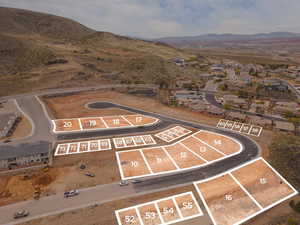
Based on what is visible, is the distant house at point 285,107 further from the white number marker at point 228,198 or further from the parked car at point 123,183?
the parked car at point 123,183

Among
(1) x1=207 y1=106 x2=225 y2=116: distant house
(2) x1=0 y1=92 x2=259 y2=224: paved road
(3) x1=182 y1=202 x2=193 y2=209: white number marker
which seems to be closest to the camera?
(2) x1=0 y1=92 x2=259 y2=224: paved road

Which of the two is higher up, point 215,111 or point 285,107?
point 285,107

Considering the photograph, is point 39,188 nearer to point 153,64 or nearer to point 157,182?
point 157,182

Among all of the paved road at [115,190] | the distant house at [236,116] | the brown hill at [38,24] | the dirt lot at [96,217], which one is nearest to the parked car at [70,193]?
the paved road at [115,190]

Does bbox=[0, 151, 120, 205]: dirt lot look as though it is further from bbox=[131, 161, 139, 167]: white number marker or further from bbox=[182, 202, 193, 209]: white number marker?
bbox=[182, 202, 193, 209]: white number marker

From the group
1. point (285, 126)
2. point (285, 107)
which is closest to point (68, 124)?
point (285, 126)

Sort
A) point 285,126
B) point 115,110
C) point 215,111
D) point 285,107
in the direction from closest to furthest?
point 285,126 → point 215,111 → point 115,110 → point 285,107

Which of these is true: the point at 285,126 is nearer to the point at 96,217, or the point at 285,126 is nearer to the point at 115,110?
the point at 115,110

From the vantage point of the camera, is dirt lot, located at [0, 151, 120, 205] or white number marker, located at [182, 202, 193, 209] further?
dirt lot, located at [0, 151, 120, 205]

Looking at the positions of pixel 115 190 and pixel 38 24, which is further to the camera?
pixel 38 24

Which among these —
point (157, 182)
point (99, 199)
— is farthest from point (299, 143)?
point (99, 199)

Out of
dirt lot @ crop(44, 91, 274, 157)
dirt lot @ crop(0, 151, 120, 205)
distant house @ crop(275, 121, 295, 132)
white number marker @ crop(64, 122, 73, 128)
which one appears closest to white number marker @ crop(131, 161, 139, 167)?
dirt lot @ crop(0, 151, 120, 205)
